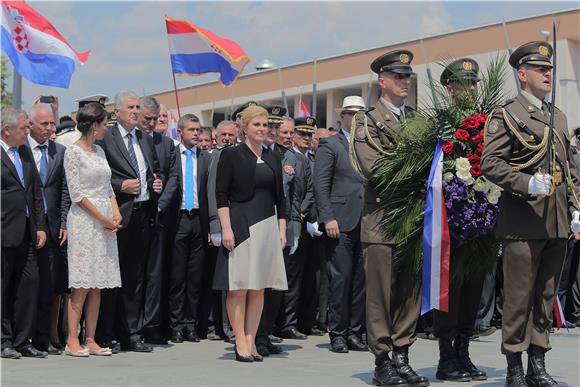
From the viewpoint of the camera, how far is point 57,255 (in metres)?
8.92

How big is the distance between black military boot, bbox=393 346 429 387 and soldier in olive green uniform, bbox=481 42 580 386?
2.00ft

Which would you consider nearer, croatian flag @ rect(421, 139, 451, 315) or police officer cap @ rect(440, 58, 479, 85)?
croatian flag @ rect(421, 139, 451, 315)

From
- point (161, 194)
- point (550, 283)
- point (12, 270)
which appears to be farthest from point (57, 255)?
point (550, 283)

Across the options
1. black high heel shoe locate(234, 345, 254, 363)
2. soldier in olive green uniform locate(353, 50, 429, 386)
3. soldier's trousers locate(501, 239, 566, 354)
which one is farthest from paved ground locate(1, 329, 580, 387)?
soldier's trousers locate(501, 239, 566, 354)

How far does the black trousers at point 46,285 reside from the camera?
28.8 ft

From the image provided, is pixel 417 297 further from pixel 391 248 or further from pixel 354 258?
pixel 354 258

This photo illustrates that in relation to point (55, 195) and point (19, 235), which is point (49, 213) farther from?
point (19, 235)

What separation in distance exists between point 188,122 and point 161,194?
0.93m

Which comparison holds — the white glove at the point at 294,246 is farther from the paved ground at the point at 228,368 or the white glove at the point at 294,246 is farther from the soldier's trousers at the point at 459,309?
the soldier's trousers at the point at 459,309

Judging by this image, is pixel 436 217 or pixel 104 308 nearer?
pixel 436 217

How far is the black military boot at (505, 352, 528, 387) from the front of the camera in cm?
654

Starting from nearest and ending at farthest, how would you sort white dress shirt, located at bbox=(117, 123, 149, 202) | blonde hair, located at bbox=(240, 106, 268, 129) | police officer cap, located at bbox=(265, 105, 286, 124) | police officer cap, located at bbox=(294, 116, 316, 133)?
blonde hair, located at bbox=(240, 106, 268, 129), white dress shirt, located at bbox=(117, 123, 149, 202), police officer cap, located at bbox=(265, 105, 286, 124), police officer cap, located at bbox=(294, 116, 316, 133)

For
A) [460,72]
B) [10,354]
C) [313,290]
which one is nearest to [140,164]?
[10,354]

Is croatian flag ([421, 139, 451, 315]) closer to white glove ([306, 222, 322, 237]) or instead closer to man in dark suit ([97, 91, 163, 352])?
man in dark suit ([97, 91, 163, 352])
